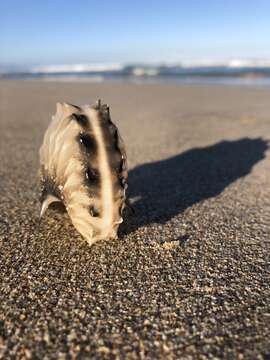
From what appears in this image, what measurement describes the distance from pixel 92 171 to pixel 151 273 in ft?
2.21

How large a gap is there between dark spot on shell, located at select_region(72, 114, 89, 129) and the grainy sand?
0.76 meters

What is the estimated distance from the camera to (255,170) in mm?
4465

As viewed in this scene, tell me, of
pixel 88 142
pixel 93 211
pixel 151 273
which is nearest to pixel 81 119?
pixel 88 142

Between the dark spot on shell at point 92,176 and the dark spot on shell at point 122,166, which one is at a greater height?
the dark spot on shell at point 122,166

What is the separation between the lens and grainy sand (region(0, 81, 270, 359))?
5.76 ft

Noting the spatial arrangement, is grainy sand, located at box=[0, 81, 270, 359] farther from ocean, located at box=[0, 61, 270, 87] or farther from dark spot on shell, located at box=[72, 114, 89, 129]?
ocean, located at box=[0, 61, 270, 87]

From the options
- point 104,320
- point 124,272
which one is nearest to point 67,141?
point 124,272

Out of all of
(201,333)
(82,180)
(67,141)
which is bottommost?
(201,333)

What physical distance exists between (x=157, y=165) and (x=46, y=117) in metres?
4.56

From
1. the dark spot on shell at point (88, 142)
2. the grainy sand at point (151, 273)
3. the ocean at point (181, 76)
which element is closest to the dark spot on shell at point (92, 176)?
the dark spot on shell at point (88, 142)

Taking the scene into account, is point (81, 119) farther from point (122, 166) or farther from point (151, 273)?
point (151, 273)

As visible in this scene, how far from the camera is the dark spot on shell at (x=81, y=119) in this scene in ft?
8.04

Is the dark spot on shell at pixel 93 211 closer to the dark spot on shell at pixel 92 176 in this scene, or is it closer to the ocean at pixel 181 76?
the dark spot on shell at pixel 92 176

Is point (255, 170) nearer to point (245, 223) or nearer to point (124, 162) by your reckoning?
point (245, 223)
